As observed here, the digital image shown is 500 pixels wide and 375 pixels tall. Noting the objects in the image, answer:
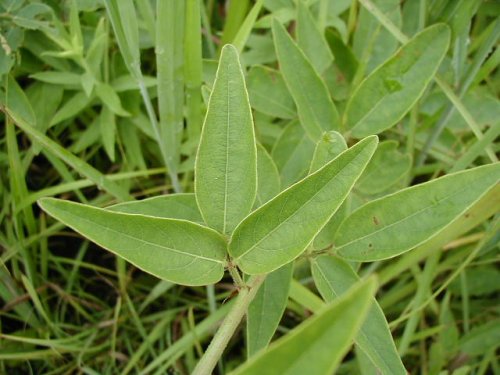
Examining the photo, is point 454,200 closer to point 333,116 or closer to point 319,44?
point 333,116

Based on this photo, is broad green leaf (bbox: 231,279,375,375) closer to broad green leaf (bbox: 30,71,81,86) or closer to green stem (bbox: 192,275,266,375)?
green stem (bbox: 192,275,266,375)

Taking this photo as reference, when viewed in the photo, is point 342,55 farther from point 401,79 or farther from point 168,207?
point 168,207

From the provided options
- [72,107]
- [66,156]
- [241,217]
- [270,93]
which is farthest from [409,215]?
[72,107]

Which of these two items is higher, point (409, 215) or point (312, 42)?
point (312, 42)

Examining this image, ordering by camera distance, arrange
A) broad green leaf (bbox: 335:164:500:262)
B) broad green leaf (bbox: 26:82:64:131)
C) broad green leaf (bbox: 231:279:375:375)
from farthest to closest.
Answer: broad green leaf (bbox: 26:82:64:131)
broad green leaf (bbox: 335:164:500:262)
broad green leaf (bbox: 231:279:375:375)

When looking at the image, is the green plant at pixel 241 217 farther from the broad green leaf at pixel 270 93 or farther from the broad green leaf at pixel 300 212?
the broad green leaf at pixel 270 93

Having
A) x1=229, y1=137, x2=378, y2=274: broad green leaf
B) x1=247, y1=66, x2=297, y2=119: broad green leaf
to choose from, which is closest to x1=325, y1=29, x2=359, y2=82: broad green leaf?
x1=247, y1=66, x2=297, y2=119: broad green leaf

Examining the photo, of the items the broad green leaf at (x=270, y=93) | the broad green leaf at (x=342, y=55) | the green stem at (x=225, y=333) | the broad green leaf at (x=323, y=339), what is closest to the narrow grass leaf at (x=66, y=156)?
the broad green leaf at (x=270, y=93)

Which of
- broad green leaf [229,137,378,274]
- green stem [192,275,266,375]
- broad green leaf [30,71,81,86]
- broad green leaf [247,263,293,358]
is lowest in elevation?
broad green leaf [247,263,293,358]
